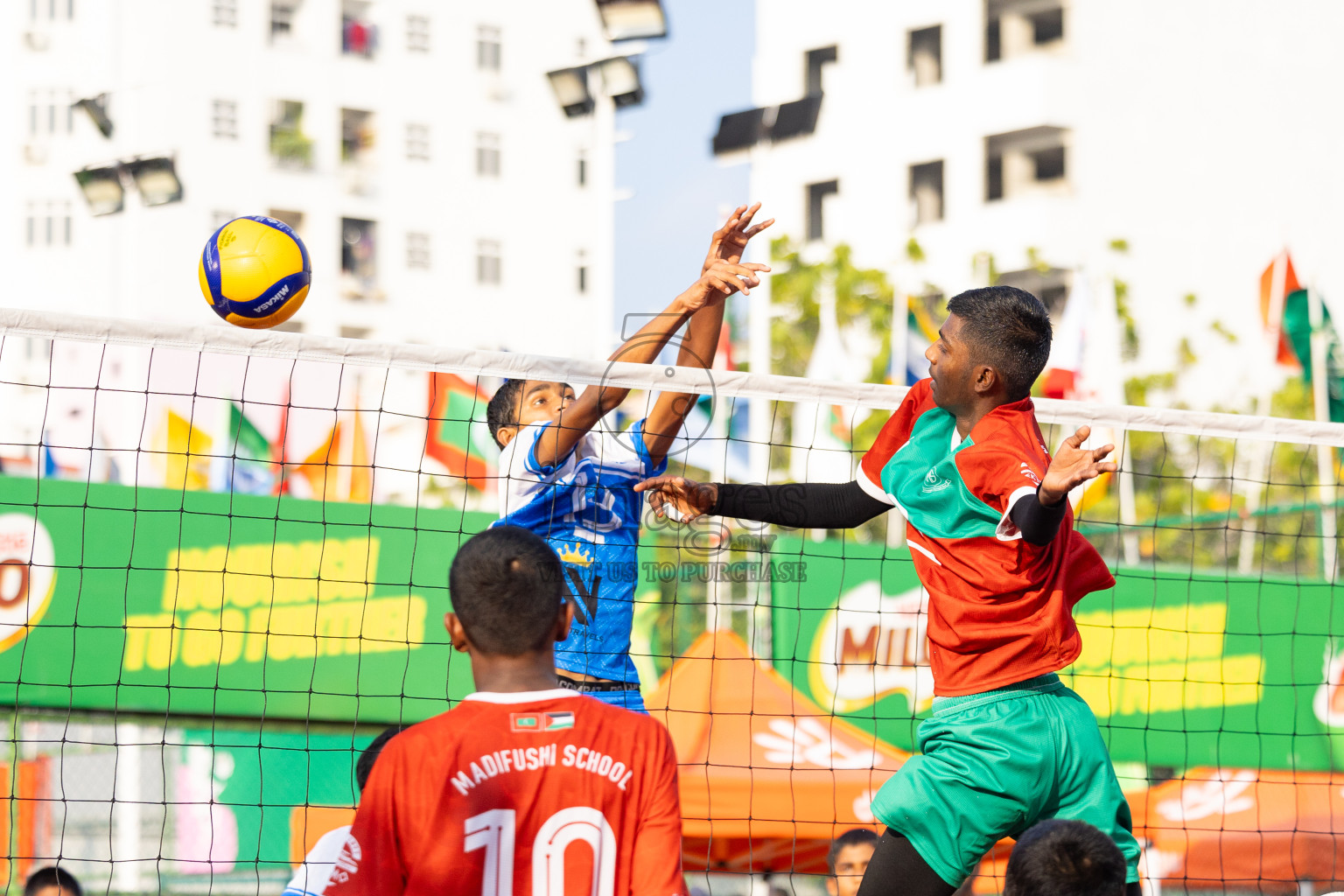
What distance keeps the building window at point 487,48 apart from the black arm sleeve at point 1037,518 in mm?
37833

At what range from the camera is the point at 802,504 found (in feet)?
13.4

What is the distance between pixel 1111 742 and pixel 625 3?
24.2 feet

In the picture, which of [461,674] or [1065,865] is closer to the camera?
[1065,865]

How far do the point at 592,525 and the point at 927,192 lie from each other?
2952 cm

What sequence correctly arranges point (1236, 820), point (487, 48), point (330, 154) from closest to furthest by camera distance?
point (1236, 820) < point (330, 154) < point (487, 48)

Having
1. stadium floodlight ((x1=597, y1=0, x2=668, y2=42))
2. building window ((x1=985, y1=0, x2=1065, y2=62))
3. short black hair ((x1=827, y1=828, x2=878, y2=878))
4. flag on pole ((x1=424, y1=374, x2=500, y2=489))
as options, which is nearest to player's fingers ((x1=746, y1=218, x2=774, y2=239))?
short black hair ((x1=827, y1=828, x2=878, y2=878))

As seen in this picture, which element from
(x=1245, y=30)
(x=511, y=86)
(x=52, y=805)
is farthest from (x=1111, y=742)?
(x=511, y=86)

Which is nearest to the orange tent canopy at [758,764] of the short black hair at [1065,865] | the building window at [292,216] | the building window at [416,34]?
the short black hair at [1065,865]

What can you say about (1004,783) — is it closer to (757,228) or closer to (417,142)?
(757,228)

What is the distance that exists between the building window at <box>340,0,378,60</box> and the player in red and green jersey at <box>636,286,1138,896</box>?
3599 cm

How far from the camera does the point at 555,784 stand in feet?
9.09

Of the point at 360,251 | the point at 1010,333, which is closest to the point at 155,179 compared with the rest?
the point at 1010,333

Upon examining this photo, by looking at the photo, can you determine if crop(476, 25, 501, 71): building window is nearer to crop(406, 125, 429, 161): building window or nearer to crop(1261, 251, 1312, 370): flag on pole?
crop(406, 125, 429, 161): building window

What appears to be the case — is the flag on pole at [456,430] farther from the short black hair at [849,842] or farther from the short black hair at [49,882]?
the short black hair at [849,842]
